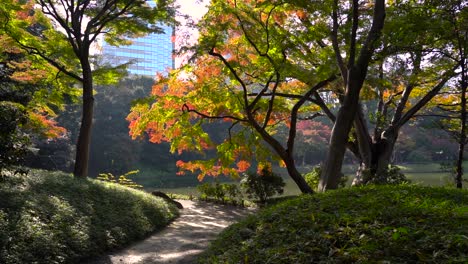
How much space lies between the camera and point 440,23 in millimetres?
6824

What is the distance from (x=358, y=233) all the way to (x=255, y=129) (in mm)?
7293

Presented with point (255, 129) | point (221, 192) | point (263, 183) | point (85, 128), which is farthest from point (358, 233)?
point (221, 192)

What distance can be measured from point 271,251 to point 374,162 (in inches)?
298

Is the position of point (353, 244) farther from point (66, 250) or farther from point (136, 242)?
point (136, 242)

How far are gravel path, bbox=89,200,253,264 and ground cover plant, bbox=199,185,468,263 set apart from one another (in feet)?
4.55

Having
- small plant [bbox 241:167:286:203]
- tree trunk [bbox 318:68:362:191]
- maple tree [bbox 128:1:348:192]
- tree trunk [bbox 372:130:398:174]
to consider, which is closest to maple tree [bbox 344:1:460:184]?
tree trunk [bbox 372:130:398:174]

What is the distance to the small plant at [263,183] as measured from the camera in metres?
13.0

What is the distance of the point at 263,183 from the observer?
1303 centimetres

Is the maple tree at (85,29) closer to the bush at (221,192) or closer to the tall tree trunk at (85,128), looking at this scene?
the tall tree trunk at (85,128)

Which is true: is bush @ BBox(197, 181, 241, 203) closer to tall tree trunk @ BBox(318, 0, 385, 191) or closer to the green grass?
the green grass

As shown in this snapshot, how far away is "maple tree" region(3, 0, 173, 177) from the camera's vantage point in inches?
406

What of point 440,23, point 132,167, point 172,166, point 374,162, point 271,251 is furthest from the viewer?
point 172,166

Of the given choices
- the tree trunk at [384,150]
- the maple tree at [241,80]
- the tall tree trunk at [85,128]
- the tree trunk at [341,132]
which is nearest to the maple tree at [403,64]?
the tree trunk at [384,150]

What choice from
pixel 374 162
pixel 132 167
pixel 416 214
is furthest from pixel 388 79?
pixel 132 167
